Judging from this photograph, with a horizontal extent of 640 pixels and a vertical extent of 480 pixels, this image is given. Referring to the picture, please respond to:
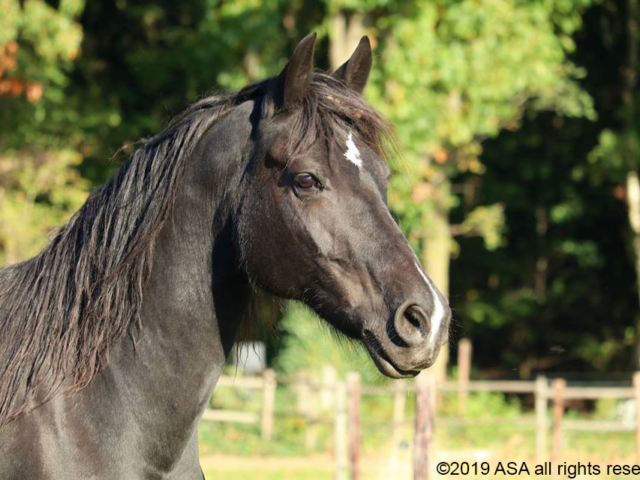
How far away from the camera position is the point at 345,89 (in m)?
3.34

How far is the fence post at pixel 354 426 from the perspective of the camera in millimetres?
9977

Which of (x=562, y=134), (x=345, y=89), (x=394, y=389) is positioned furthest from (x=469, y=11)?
(x=345, y=89)

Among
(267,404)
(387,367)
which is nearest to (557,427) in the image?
(267,404)

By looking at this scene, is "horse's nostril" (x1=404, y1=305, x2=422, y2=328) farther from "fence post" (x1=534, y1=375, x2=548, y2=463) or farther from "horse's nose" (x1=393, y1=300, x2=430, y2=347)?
"fence post" (x1=534, y1=375, x2=548, y2=463)

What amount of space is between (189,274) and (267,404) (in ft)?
44.0

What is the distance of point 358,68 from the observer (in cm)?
354

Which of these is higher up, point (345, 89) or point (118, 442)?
point (345, 89)

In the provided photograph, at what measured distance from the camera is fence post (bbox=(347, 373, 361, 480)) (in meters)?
9.98

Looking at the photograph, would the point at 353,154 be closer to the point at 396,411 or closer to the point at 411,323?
the point at 411,323

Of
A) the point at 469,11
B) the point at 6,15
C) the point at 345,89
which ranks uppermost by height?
the point at 469,11

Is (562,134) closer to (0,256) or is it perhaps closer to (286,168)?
(0,256)

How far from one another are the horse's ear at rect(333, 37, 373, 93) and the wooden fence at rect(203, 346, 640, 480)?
440 centimetres

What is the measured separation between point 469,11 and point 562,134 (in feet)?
29.9

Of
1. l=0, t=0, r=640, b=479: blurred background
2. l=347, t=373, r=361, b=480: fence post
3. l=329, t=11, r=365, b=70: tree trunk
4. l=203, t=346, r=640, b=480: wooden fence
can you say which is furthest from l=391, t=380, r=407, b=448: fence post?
l=329, t=11, r=365, b=70: tree trunk
